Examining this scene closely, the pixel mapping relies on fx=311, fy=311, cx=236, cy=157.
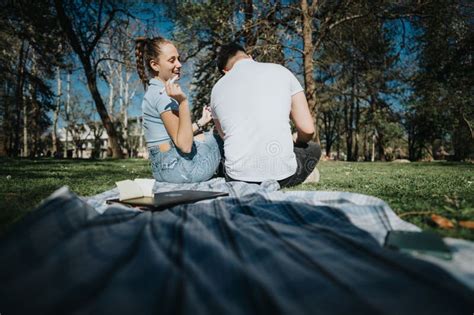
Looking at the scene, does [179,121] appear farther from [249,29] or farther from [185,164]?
[249,29]

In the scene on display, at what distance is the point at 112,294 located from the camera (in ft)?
2.72

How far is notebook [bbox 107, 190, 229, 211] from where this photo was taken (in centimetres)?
202

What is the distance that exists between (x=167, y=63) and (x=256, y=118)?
1223mm

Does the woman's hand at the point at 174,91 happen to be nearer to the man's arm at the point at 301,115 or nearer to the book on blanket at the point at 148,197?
the book on blanket at the point at 148,197

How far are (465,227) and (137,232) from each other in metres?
1.63

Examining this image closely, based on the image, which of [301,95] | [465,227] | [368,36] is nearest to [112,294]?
[465,227]

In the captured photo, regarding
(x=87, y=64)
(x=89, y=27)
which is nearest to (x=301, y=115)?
(x=87, y=64)

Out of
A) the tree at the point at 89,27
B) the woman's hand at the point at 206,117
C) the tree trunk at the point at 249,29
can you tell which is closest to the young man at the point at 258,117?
the woman's hand at the point at 206,117

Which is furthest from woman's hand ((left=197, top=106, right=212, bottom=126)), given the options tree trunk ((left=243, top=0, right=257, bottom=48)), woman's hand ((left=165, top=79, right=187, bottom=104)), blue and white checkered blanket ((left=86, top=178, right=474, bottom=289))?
tree trunk ((left=243, top=0, right=257, bottom=48))

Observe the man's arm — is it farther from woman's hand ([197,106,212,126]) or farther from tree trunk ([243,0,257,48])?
tree trunk ([243,0,257,48])

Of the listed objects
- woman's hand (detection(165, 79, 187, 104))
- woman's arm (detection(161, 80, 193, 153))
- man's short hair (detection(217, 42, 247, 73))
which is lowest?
woman's arm (detection(161, 80, 193, 153))

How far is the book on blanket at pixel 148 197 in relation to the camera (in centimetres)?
204

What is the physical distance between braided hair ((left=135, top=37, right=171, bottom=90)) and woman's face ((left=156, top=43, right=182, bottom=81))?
0.18ft

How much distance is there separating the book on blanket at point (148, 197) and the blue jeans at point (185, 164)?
0.75 metres
